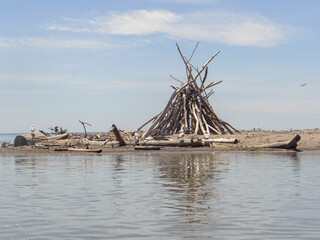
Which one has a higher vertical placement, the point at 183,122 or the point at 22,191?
the point at 183,122

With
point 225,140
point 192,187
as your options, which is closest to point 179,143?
point 225,140

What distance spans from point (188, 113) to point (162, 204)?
1094 inches

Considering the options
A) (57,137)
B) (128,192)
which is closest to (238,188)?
(128,192)

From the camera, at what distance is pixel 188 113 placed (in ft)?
128

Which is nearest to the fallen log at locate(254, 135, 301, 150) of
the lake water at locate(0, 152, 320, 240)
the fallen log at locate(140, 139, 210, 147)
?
the fallen log at locate(140, 139, 210, 147)

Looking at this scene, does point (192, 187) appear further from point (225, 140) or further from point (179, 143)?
point (225, 140)

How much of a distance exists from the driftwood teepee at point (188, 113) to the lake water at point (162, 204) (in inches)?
740

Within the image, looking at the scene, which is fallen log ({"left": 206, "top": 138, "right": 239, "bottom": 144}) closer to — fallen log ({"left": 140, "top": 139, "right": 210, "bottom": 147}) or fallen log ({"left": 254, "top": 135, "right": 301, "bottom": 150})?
fallen log ({"left": 140, "top": 139, "right": 210, "bottom": 147})

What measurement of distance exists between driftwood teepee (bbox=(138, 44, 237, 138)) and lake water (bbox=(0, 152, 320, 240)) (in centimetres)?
1881

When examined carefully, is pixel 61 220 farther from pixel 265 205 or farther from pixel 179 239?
pixel 265 205

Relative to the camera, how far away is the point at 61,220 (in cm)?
977

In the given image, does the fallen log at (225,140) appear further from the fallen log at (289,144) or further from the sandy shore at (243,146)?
the fallen log at (289,144)

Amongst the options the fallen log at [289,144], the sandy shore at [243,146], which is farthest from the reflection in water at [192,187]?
the sandy shore at [243,146]

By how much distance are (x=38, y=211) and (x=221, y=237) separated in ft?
13.9
